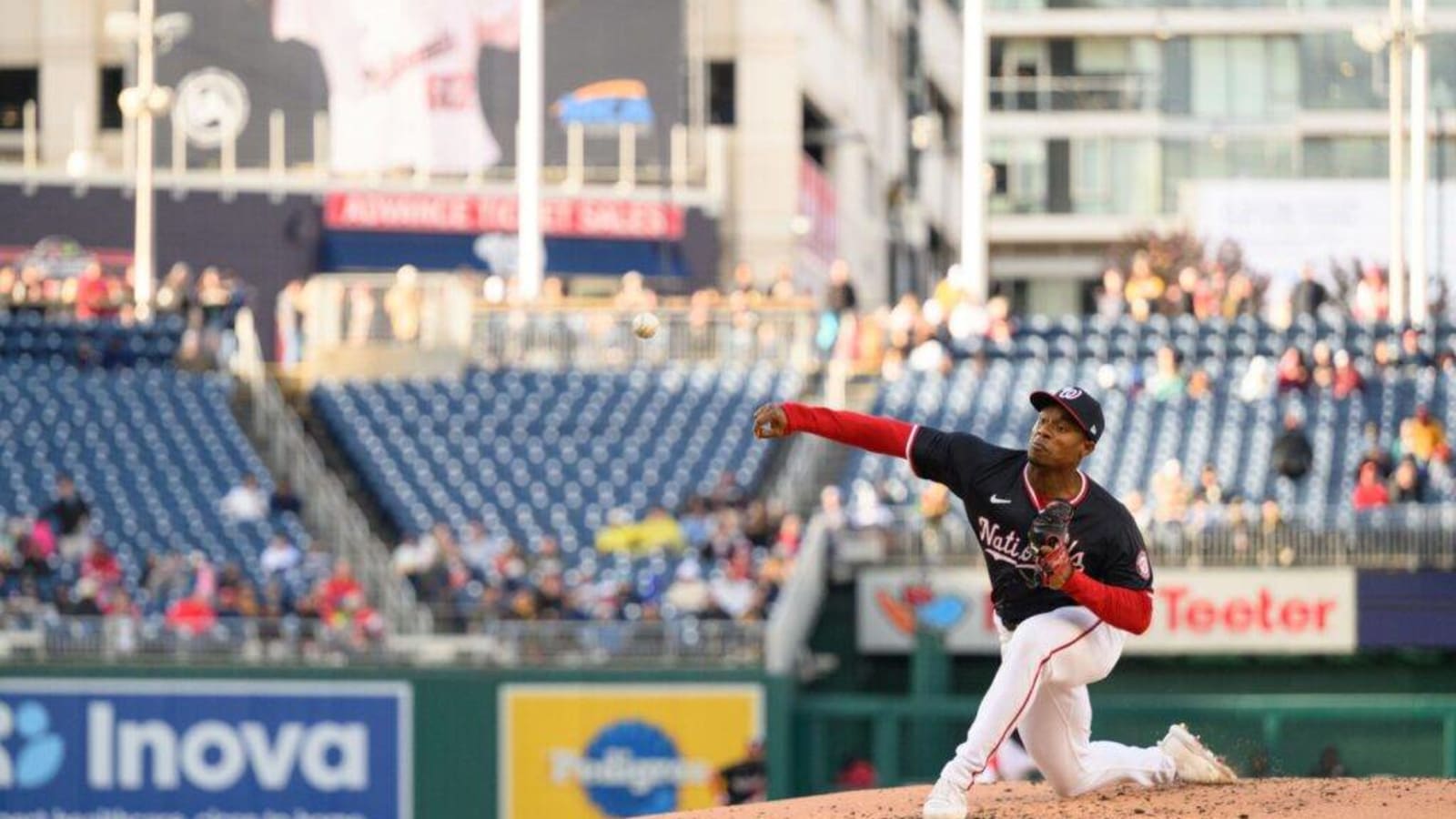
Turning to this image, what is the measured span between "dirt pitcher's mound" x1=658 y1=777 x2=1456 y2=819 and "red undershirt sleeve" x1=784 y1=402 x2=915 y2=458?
4.25 ft

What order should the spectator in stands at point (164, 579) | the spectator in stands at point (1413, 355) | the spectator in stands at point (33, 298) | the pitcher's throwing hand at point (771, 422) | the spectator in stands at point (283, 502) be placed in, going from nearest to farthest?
the pitcher's throwing hand at point (771, 422), the spectator in stands at point (164, 579), the spectator in stands at point (283, 502), the spectator in stands at point (1413, 355), the spectator in stands at point (33, 298)

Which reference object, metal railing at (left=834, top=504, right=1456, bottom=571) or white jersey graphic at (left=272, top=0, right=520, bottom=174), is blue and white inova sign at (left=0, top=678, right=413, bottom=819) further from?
white jersey graphic at (left=272, top=0, right=520, bottom=174)

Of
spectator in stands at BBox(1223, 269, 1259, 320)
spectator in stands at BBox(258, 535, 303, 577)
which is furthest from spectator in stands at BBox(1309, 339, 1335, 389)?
spectator in stands at BBox(258, 535, 303, 577)

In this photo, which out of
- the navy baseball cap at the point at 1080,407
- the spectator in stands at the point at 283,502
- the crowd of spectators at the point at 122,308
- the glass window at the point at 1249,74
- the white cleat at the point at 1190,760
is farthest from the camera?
the glass window at the point at 1249,74

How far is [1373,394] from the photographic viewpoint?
2497 centimetres

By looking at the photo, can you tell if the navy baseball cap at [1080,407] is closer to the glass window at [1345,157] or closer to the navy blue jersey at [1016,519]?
the navy blue jersey at [1016,519]

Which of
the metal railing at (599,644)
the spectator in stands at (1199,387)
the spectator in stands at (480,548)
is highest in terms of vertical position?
the spectator in stands at (1199,387)

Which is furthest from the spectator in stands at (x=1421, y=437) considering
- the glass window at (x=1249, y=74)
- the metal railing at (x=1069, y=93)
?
the metal railing at (x=1069, y=93)

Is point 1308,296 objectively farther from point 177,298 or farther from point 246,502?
point 177,298

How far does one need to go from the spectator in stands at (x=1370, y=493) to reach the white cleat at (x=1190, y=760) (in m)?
12.3

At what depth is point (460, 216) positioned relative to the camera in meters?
37.3

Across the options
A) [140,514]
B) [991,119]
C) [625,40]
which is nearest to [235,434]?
[140,514]

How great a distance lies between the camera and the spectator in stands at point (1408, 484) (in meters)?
23.3

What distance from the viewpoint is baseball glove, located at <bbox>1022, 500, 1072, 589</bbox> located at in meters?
9.47
